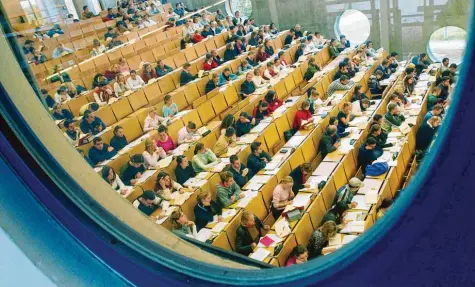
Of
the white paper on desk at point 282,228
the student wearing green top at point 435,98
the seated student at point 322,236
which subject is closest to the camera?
the student wearing green top at point 435,98

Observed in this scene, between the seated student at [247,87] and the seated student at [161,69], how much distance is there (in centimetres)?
139

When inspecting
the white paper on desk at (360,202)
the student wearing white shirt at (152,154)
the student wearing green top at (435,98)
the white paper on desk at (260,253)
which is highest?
the student wearing green top at (435,98)

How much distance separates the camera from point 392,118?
225 inches

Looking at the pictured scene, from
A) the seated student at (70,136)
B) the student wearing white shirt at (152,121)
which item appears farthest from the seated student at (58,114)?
the student wearing white shirt at (152,121)

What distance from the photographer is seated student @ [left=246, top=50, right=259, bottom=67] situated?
8623mm

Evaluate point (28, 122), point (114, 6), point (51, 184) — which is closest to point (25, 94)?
point (28, 122)

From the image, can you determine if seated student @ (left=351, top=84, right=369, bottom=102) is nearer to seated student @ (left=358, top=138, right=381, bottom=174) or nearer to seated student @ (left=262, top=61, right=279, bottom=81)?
seated student @ (left=262, top=61, right=279, bottom=81)

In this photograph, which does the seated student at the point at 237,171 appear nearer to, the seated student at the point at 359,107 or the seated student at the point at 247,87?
the seated student at the point at 359,107

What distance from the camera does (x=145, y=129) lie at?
6.06m

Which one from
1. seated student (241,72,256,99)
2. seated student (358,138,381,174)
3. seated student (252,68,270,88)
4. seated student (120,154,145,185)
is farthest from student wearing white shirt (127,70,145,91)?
seated student (358,138,381,174)

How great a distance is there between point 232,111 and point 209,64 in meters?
2.12

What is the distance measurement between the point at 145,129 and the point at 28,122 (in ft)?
17.4

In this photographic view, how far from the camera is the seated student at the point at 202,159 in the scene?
16.8 ft

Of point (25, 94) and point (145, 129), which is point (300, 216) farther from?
point (25, 94)
